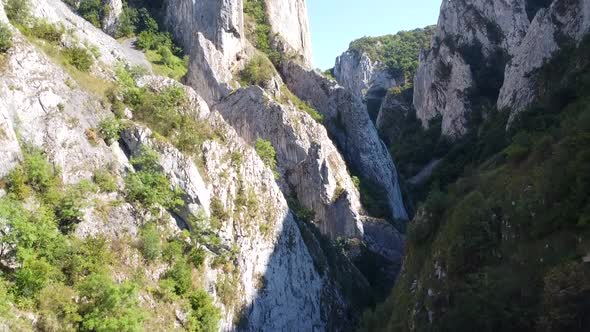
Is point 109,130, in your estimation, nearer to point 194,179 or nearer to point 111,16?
point 194,179

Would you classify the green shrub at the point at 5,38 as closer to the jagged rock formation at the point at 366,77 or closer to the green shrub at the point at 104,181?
the green shrub at the point at 104,181

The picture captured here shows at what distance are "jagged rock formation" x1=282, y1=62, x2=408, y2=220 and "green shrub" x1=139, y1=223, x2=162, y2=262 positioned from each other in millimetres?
31969

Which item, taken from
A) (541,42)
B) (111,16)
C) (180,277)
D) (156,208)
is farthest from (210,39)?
(180,277)

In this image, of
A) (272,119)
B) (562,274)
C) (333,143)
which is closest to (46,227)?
(562,274)

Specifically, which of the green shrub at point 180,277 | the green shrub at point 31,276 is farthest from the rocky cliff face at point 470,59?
the green shrub at point 31,276

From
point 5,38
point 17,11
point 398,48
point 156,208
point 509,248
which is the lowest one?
point 509,248

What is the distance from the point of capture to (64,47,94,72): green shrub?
86.9 feet

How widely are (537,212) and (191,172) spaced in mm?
15400

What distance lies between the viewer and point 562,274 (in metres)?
12.7

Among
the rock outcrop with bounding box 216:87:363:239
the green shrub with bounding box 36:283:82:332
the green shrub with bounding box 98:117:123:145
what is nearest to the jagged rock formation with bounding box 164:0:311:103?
the rock outcrop with bounding box 216:87:363:239

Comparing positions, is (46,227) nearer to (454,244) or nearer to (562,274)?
(454,244)

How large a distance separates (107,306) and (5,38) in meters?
13.0

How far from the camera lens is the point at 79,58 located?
87.5 ft

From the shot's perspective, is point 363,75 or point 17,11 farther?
point 363,75
